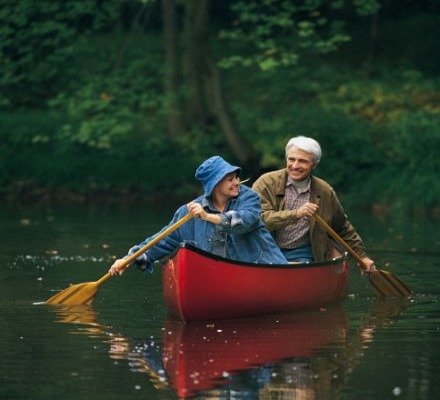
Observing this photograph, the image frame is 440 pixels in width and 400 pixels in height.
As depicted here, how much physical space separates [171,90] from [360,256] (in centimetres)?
1633

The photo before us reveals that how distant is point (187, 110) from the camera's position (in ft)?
102

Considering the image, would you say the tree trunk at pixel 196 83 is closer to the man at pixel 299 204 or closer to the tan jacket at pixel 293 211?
the tan jacket at pixel 293 211

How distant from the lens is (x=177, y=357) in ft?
34.9

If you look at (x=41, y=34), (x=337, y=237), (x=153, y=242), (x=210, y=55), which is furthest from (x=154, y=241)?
(x=210, y=55)

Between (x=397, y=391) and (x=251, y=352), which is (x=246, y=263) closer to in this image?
(x=251, y=352)

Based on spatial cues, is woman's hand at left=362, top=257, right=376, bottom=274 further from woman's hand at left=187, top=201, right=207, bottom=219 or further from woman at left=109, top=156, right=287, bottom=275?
woman's hand at left=187, top=201, right=207, bottom=219

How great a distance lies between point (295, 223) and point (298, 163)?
24.9 inches

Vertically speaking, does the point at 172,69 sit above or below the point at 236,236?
above

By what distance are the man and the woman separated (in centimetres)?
40

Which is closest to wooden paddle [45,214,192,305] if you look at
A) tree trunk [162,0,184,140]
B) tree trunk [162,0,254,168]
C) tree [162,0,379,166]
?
tree [162,0,379,166]

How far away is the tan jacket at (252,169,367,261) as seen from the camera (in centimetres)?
1311

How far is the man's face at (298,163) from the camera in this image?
13133 mm

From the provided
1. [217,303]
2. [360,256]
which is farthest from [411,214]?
[217,303]

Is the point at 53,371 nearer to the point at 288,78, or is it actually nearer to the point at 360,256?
the point at 360,256
